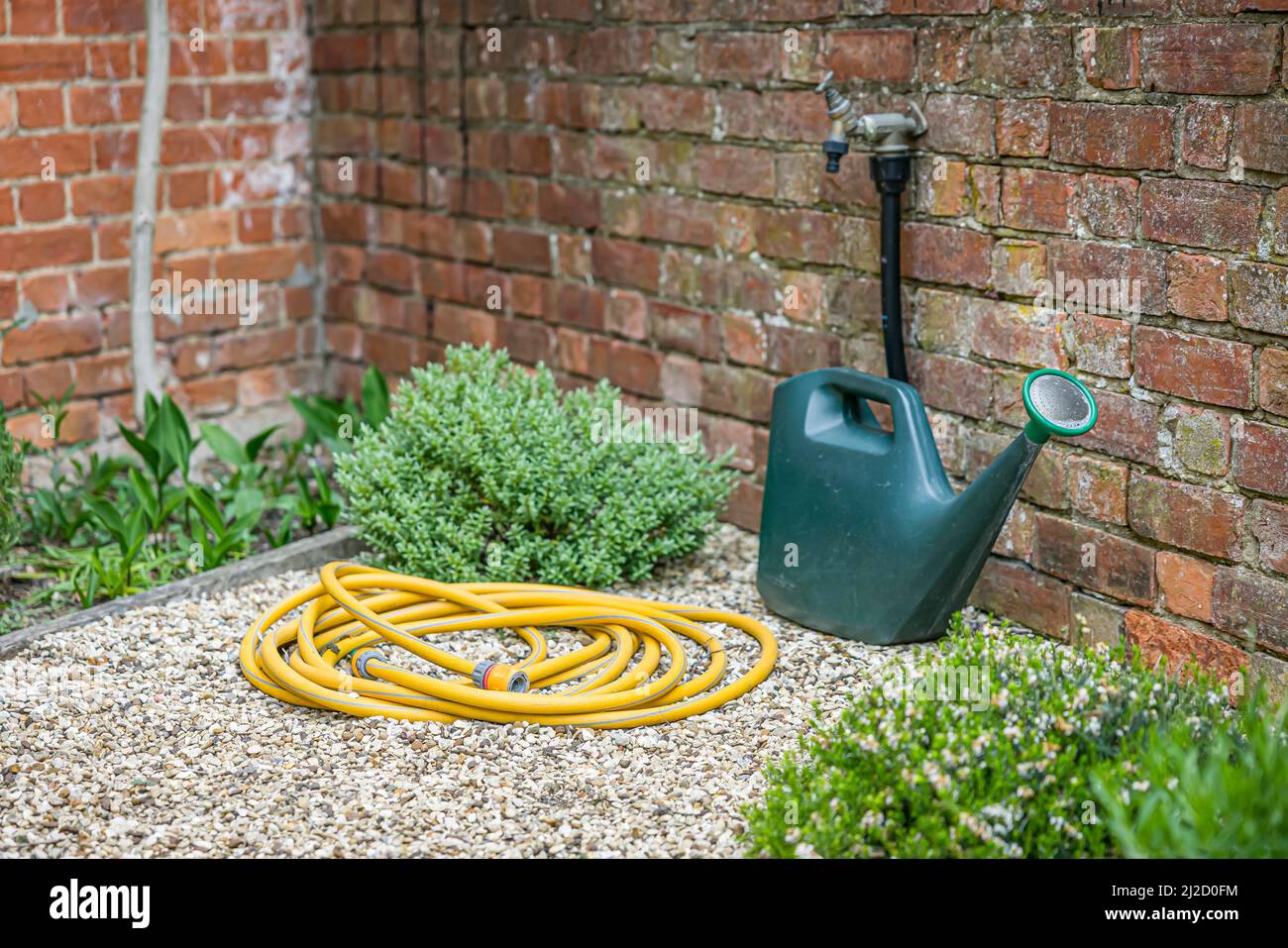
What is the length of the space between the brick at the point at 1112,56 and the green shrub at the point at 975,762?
110cm

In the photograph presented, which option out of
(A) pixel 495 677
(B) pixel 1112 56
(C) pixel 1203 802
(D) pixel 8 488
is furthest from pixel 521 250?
(C) pixel 1203 802

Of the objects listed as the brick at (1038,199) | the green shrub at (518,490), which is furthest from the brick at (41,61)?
the brick at (1038,199)

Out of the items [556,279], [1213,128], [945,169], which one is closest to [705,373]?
[556,279]

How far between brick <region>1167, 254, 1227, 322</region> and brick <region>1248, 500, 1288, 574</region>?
0.35 meters

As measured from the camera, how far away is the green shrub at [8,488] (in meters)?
3.26

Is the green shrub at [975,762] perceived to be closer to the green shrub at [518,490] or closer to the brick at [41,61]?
the green shrub at [518,490]

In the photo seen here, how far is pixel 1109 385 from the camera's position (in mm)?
2799

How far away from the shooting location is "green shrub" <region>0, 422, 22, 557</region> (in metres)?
3.26

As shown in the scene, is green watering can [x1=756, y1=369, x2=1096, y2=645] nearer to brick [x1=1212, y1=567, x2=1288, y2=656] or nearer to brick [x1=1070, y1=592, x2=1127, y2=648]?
brick [x1=1070, y1=592, x2=1127, y2=648]

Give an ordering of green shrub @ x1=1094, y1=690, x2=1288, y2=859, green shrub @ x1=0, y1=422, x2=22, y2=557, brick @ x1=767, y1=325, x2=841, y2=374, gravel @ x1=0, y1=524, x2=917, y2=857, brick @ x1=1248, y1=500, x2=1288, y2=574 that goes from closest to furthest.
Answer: green shrub @ x1=1094, y1=690, x2=1288, y2=859 < gravel @ x1=0, y1=524, x2=917, y2=857 < brick @ x1=1248, y1=500, x2=1288, y2=574 < green shrub @ x1=0, y1=422, x2=22, y2=557 < brick @ x1=767, y1=325, x2=841, y2=374

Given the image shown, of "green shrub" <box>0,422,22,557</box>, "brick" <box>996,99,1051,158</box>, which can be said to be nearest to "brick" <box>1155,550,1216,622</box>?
"brick" <box>996,99,1051,158</box>

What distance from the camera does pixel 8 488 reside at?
3.29 meters

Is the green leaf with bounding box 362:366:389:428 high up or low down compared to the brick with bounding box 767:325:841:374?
down
